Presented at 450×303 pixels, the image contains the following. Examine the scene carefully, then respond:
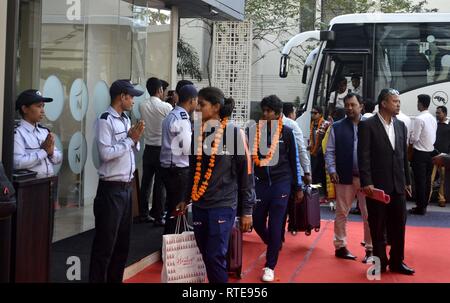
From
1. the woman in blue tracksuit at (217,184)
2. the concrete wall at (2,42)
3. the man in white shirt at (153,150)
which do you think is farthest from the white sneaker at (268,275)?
the concrete wall at (2,42)

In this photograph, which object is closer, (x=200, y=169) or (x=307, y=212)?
(x=200, y=169)

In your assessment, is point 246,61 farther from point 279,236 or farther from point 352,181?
point 279,236

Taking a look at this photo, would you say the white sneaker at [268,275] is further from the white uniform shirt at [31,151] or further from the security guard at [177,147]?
the white uniform shirt at [31,151]

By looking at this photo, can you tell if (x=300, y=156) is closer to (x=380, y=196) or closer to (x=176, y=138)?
(x=380, y=196)

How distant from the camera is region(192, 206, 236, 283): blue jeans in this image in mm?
4648

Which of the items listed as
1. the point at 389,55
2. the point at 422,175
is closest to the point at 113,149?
the point at 422,175

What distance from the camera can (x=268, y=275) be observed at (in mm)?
6137

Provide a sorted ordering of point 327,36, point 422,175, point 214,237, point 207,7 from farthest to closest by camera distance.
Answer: point 327,36, point 422,175, point 207,7, point 214,237

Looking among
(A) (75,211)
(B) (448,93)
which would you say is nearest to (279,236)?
(A) (75,211)

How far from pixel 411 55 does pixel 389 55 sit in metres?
0.45

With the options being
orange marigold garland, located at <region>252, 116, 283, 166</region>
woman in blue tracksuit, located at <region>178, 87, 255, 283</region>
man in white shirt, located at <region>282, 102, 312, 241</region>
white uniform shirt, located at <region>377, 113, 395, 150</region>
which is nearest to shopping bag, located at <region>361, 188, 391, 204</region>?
white uniform shirt, located at <region>377, 113, 395, 150</region>

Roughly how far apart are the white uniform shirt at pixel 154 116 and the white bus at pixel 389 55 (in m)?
5.30

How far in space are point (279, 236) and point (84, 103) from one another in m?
3.10

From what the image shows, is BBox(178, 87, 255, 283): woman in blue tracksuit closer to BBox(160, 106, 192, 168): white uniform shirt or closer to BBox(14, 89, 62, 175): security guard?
BBox(14, 89, 62, 175): security guard
